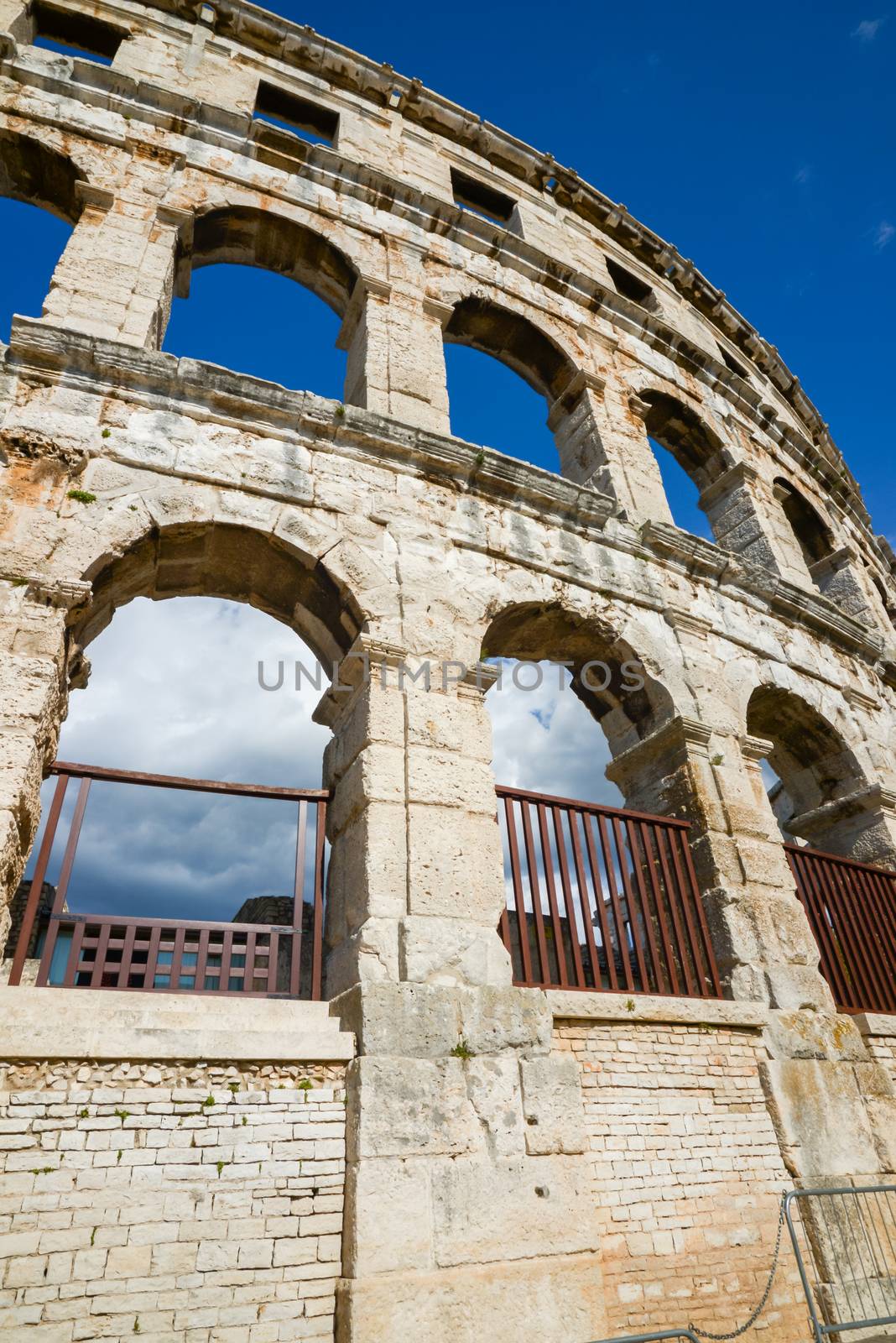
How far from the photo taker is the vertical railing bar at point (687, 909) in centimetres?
501

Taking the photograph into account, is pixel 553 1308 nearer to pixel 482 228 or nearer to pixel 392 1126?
pixel 392 1126

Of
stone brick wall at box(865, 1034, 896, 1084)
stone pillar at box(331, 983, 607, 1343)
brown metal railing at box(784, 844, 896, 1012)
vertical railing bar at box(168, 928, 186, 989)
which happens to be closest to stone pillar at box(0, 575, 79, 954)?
vertical railing bar at box(168, 928, 186, 989)

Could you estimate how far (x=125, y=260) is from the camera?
237 inches

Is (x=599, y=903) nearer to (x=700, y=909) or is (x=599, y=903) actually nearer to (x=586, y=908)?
(x=586, y=908)

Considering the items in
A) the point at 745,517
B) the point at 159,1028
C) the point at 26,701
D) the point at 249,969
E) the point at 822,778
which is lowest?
the point at 159,1028

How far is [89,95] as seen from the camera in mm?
6922

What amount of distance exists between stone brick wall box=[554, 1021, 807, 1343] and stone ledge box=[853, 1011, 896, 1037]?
114cm

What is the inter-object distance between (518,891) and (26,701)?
2.88 m

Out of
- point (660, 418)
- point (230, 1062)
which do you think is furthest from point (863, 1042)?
point (660, 418)

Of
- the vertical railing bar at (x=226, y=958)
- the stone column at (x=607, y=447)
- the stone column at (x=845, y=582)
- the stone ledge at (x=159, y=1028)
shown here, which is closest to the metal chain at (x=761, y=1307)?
the stone ledge at (x=159, y=1028)

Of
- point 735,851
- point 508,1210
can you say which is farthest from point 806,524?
point 508,1210

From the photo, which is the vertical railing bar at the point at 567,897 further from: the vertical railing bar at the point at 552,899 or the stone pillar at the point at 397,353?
the stone pillar at the point at 397,353

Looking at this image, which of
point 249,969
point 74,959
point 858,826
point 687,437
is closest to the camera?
point 74,959

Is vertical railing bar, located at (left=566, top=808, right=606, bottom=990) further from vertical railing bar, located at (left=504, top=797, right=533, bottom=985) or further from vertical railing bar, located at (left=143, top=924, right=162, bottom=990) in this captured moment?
vertical railing bar, located at (left=143, top=924, right=162, bottom=990)
